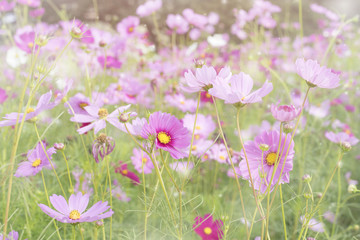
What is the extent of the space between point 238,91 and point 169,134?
0.41 ft

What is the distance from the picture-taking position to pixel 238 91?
533 millimetres

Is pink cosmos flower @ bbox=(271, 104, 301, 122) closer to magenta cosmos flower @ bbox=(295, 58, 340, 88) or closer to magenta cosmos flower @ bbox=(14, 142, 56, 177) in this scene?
magenta cosmos flower @ bbox=(295, 58, 340, 88)

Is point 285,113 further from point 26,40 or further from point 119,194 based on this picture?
point 26,40

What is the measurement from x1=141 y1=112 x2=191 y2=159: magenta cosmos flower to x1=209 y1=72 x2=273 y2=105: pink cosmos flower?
89 millimetres

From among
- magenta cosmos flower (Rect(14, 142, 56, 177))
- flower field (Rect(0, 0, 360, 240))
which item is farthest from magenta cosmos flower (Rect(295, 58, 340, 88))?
magenta cosmos flower (Rect(14, 142, 56, 177))

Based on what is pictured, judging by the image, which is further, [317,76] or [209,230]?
[209,230]

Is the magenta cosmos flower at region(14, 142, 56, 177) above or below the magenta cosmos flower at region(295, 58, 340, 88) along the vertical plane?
below

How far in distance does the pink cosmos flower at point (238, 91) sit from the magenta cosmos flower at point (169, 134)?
89mm

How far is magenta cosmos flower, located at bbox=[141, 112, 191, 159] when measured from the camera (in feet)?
1.75

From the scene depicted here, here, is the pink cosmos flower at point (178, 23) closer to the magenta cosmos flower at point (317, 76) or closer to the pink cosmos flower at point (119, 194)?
the pink cosmos flower at point (119, 194)

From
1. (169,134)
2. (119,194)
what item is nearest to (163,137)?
(169,134)

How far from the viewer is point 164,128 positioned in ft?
1.85

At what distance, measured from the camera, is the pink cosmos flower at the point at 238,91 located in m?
0.50

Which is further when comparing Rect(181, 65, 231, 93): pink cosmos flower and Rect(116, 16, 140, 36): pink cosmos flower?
Rect(116, 16, 140, 36): pink cosmos flower
